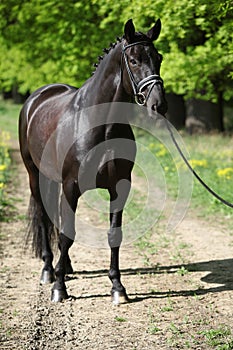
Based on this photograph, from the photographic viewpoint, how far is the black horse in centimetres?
487

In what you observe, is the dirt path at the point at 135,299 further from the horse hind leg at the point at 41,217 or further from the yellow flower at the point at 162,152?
the yellow flower at the point at 162,152

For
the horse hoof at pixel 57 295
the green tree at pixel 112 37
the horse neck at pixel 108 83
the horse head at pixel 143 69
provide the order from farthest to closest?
the green tree at pixel 112 37, the horse hoof at pixel 57 295, the horse neck at pixel 108 83, the horse head at pixel 143 69

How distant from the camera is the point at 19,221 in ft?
29.5

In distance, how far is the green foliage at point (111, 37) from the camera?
9.34 metres

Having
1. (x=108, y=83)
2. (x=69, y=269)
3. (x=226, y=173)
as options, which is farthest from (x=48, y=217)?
(x=226, y=173)

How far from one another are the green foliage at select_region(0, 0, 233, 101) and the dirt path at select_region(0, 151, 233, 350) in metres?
2.58

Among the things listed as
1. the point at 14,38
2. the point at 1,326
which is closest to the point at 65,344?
the point at 1,326

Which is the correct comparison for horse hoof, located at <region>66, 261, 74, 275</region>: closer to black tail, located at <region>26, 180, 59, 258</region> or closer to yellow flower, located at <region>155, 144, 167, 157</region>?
black tail, located at <region>26, 180, 59, 258</region>

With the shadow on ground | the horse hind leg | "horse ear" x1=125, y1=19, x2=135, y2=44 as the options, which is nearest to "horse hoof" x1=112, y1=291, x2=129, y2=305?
the shadow on ground

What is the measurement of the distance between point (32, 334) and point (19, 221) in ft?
14.7

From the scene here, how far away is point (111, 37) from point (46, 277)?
32.8ft

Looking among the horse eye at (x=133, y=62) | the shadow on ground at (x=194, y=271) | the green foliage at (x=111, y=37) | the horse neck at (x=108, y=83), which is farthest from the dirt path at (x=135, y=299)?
Result: the green foliage at (x=111, y=37)

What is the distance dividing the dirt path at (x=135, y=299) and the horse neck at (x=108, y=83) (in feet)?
6.15

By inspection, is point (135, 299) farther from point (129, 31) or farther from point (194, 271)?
point (129, 31)
